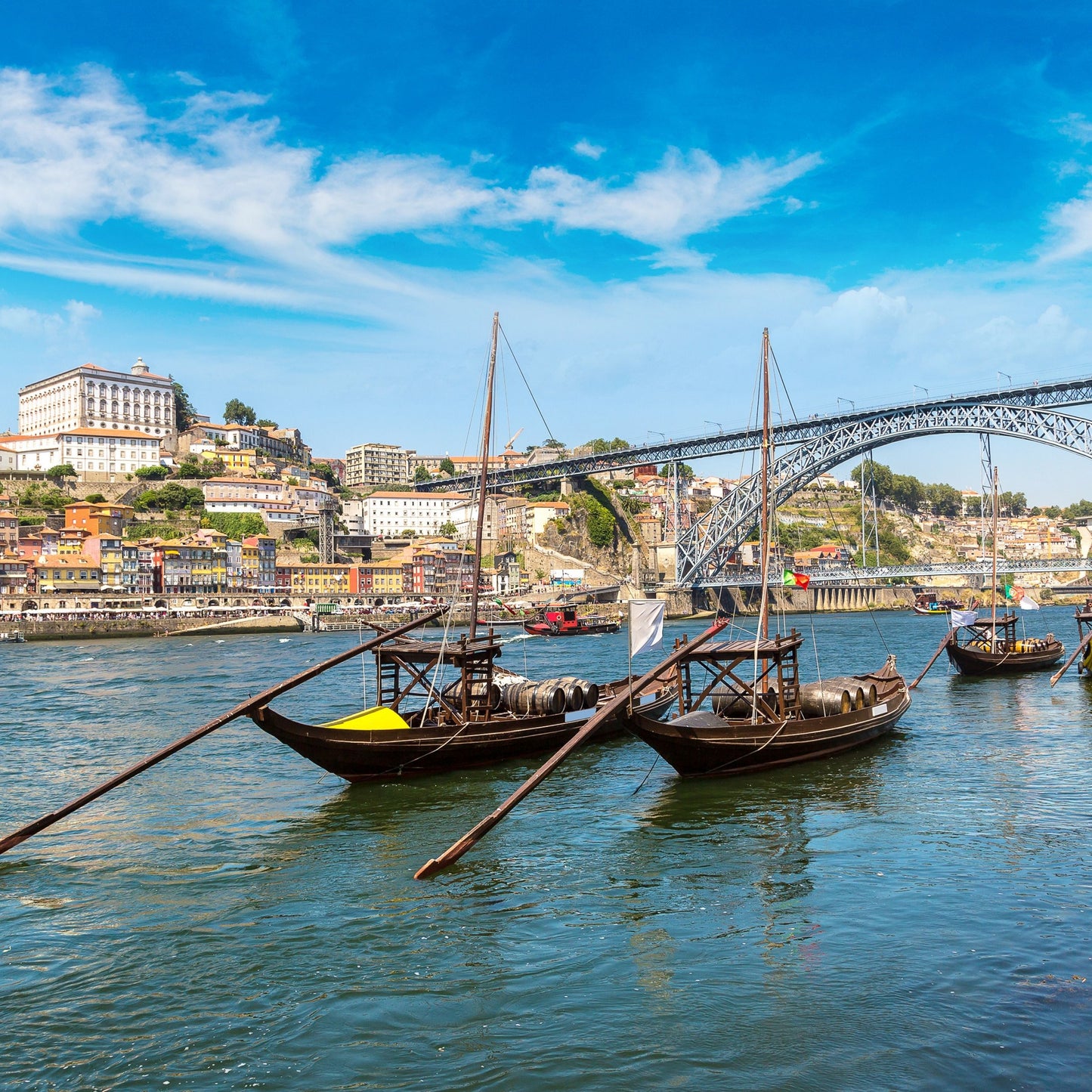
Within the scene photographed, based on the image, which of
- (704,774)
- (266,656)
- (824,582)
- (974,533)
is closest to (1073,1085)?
(704,774)

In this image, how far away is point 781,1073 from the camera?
755 cm

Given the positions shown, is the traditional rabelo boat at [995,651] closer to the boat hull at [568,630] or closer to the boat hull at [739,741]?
the boat hull at [739,741]

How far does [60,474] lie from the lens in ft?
349

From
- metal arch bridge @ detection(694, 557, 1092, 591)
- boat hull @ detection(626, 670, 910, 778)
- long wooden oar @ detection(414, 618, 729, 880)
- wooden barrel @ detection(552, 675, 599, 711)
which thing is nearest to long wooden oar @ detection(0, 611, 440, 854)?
long wooden oar @ detection(414, 618, 729, 880)

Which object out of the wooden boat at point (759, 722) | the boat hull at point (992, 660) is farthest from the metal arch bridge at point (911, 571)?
the wooden boat at point (759, 722)

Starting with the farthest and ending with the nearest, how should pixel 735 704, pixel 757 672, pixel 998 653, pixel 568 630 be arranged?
pixel 568 630
pixel 998 653
pixel 735 704
pixel 757 672

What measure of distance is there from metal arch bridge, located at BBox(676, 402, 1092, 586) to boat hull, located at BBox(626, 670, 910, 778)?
3229 centimetres

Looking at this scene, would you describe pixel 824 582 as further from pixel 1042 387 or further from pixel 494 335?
pixel 494 335

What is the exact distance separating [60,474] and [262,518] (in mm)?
22753

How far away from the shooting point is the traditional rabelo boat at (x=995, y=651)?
36.5 m

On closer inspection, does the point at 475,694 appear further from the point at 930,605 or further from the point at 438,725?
the point at 930,605

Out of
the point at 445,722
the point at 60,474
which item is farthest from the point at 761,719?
the point at 60,474

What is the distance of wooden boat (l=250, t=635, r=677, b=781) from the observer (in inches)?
659

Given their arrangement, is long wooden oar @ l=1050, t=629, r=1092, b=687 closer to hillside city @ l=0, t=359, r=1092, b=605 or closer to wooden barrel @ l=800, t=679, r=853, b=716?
wooden barrel @ l=800, t=679, r=853, b=716
